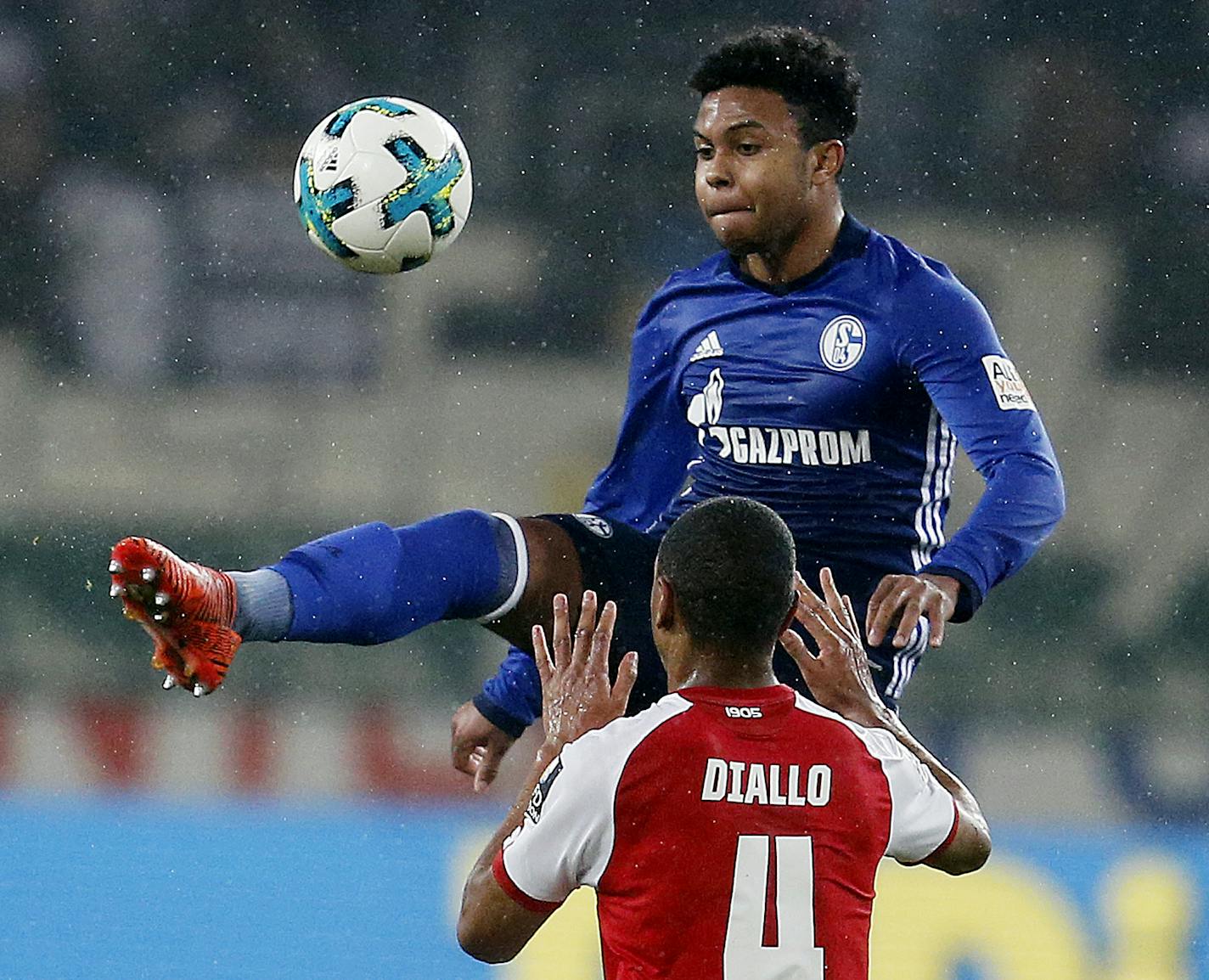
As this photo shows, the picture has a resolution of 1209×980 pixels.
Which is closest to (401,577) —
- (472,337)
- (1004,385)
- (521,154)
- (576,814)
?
(576,814)

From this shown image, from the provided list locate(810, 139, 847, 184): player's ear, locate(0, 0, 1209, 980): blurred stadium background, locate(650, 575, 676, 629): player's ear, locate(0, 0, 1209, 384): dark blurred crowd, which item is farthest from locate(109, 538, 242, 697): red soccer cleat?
locate(0, 0, 1209, 384): dark blurred crowd

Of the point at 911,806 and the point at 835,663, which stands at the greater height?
the point at 835,663

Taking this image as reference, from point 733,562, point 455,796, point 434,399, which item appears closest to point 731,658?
point 733,562

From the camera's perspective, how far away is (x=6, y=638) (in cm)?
582

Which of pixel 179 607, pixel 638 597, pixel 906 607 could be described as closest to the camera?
pixel 179 607

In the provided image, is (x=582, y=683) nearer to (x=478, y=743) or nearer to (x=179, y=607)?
(x=179, y=607)

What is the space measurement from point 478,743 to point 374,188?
87 centimetres

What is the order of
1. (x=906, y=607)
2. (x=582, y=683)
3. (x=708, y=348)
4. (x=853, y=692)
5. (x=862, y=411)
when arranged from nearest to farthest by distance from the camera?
(x=582, y=683) < (x=853, y=692) < (x=906, y=607) < (x=862, y=411) < (x=708, y=348)

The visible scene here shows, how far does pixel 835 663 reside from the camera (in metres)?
1.98

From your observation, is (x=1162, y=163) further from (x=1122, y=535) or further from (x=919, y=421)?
(x=919, y=421)

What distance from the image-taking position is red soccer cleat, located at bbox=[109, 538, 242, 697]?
6.81ft

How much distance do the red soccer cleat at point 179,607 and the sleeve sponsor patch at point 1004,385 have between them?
1.08m

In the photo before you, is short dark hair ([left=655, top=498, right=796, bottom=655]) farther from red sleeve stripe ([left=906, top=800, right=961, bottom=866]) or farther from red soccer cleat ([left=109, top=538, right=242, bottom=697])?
red soccer cleat ([left=109, top=538, right=242, bottom=697])

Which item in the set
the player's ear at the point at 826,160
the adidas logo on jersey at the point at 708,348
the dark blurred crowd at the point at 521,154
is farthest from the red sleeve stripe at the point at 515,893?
the dark blurred crowd at the point at 521,154
